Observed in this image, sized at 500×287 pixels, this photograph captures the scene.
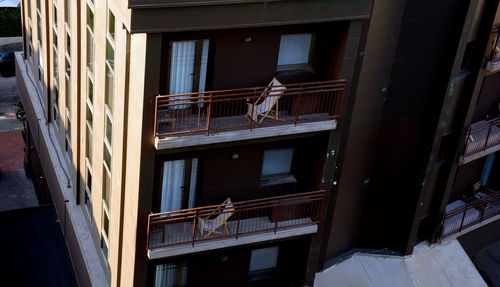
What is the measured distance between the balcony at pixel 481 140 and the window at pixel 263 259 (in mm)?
7266

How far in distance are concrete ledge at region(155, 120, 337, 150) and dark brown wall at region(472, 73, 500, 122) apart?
8.58 metres

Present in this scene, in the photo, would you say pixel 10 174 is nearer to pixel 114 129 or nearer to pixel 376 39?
pixel 114 129

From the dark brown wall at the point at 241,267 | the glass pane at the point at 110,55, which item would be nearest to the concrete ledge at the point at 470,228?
the dark brown wall at the point at 241,267

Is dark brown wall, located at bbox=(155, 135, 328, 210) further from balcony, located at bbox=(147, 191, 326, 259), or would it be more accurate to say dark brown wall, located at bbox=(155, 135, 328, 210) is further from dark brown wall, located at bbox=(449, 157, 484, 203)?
dark brown wall, located at bbox=(449, 157, 484, 203)

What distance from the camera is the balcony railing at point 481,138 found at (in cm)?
2852

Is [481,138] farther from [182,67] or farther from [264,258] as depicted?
[182,67]

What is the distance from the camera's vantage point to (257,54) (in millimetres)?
22109

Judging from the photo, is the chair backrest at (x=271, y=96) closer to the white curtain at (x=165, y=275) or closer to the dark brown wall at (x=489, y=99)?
the white curtain at (x=165, y=275)

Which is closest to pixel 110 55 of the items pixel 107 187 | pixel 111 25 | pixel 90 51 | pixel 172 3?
pixel 111 25

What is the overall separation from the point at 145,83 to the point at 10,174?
1011 inches

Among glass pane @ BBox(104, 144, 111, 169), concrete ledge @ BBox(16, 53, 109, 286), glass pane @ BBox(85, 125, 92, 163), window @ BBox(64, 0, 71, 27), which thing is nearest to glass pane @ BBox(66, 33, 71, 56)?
window @ BBox(64, 0, 71, 27)

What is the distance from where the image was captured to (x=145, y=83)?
1995 centimetres

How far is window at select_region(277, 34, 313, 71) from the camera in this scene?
2253 cm

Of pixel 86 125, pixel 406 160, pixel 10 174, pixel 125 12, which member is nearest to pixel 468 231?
pixel 406 160
